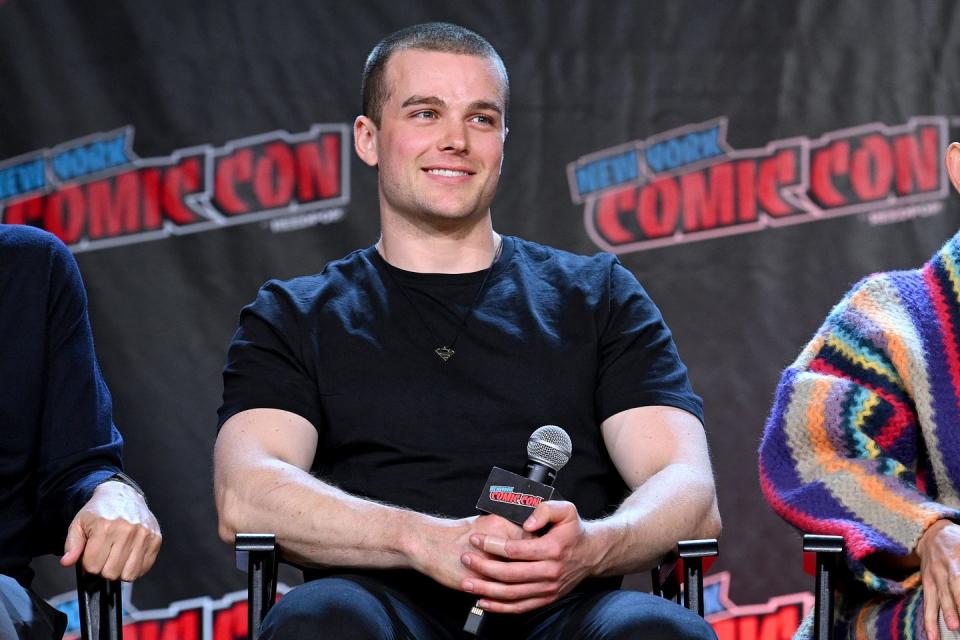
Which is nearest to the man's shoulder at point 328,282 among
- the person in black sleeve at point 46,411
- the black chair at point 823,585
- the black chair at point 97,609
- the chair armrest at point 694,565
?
the person in black sleeve at point 46,411

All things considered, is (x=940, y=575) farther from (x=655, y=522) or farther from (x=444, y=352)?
(x=444, y=352)

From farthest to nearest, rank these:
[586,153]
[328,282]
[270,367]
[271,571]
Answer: [586,153], [328,282], [270,367], [271,571]

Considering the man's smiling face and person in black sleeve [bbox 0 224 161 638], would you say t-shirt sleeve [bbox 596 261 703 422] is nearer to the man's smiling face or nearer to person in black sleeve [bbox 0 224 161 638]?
the man's smiling face

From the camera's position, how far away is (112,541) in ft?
6.43

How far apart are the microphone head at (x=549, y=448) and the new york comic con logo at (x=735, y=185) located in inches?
64.3

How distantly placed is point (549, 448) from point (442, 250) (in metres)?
0.77

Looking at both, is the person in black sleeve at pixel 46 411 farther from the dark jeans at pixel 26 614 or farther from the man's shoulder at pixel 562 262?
the man's shoulder at pixel 562 262

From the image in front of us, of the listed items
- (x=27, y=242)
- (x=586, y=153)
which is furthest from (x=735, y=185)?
(x=27, y=242)

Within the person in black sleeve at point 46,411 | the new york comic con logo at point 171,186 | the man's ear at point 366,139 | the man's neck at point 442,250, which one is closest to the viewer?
the person in black sleeve at point 46,411

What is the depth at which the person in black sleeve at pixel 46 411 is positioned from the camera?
2.22 m

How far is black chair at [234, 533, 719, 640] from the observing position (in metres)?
1.98

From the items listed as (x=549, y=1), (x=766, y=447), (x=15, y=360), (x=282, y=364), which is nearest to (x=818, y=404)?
(x=766, y=447)

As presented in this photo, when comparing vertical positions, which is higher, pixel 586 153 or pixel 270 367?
pixel 586 153

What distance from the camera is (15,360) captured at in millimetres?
2297
